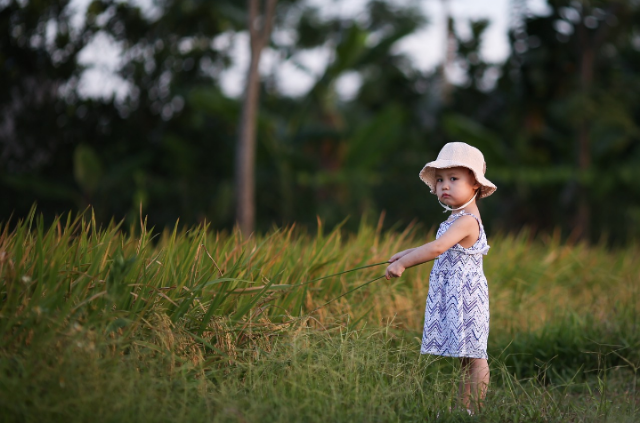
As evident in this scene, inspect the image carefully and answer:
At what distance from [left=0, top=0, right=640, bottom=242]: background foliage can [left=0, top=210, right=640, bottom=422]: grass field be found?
7412mm

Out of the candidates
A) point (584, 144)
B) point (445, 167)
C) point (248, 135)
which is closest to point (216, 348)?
point (445, 167)

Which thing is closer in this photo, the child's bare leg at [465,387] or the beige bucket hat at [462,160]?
the child's bare leg at [465,387]

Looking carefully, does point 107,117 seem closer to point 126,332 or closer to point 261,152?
point 261,152

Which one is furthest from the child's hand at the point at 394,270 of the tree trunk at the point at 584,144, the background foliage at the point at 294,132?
the tree trunk at the point at 584,144

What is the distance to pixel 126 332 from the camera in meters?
2.93

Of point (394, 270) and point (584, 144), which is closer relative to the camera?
point (394, 270)

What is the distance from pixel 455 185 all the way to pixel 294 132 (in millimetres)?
10306

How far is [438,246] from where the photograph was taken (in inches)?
129

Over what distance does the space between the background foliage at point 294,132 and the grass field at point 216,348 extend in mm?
7412

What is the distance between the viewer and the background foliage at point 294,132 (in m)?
12.4

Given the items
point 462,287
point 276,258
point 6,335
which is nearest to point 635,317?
point 462,287

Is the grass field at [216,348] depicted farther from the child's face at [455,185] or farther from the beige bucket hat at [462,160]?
the beige bucket hat at [462,160]

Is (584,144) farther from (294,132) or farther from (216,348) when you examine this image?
(216,348)

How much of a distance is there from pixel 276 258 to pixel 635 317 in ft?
8.08
